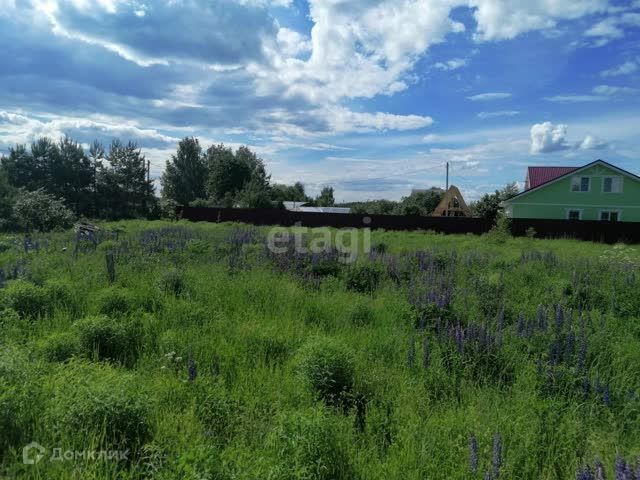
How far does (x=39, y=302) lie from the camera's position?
4523 mm

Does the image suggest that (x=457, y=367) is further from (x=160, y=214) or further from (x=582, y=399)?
(x=160, y=214)

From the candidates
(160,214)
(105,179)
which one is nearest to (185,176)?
Answer: (105,179)

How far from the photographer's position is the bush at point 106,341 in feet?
11.6

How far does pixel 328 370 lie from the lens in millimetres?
3137

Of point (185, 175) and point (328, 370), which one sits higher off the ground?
point (185, 175)

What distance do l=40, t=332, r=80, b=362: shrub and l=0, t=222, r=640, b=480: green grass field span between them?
11 millimetres

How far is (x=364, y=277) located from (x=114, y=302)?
3884 millimetres

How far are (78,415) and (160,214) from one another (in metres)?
33.5

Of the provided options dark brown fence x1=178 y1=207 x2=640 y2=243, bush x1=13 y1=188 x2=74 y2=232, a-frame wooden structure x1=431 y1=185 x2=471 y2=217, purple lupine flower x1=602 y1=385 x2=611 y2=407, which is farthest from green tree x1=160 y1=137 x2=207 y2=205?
purple lupine flower x1=602 y1=385 x2=611 y2=407

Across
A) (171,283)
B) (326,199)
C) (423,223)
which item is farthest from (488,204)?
(171,283)

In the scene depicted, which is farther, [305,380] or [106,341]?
[106,341]

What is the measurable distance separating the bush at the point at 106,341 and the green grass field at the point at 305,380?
0.02 meters

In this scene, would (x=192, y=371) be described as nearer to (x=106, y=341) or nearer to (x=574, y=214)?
(x=106, y=341)

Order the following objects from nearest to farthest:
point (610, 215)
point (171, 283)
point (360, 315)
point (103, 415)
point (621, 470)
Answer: point (621, 470) < point (103, 415) < point (360, 315) < point (171, 283) < point (610, 215)
